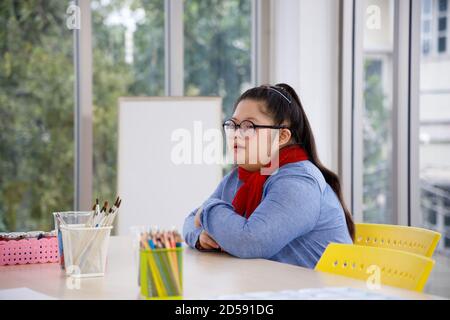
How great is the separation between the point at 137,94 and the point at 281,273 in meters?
2.85

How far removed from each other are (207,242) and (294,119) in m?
0.54

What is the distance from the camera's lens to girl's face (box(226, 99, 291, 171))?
227cm

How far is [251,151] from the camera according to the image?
89.5 inches

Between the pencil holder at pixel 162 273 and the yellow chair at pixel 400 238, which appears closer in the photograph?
the pencil holder at pixel 162 273

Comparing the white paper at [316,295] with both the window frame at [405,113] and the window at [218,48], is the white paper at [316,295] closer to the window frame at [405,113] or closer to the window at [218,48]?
the window frame at [405,113]

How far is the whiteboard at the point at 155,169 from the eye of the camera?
4059mm

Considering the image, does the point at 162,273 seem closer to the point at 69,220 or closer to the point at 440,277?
the point at 69,220

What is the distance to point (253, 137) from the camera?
2.27 m

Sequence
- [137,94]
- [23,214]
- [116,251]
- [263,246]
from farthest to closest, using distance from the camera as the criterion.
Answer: [137,94] → [23,214] → [116,251] → [263,246]

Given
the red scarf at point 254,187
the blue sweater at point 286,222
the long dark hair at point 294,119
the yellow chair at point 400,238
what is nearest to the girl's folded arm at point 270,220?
the blue sweater at point 286,222

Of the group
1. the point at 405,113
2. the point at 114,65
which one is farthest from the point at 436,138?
the point at 114,65

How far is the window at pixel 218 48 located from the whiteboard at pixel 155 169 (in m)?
0.53
